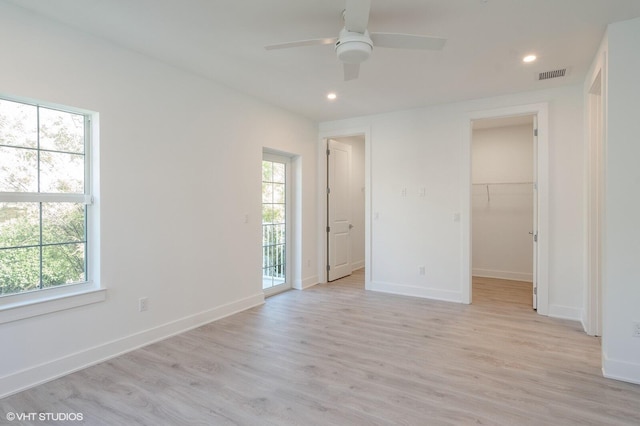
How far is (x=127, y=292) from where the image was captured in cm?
307

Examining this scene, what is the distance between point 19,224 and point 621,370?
14.9 ft

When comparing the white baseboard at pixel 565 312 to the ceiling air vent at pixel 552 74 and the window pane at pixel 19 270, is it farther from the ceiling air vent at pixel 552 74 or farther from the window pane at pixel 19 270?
the window pane at pixel 19 270

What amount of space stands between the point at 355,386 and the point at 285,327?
1.35 m

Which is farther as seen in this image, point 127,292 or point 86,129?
point 127,292

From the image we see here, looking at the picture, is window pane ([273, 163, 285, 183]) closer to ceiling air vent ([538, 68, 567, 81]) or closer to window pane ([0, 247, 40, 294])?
window pane ([0, 247, 40, 294])

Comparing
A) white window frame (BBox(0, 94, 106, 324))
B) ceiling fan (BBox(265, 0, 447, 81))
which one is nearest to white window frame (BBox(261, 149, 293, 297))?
white window frame (BBox(0, 94, 106, 324))

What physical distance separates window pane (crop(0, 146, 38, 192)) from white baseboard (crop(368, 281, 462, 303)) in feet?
13.9

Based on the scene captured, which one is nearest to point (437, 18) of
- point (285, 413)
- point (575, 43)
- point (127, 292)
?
point (575, 43)

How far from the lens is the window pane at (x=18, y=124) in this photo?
243cm

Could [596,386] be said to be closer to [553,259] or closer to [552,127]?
[553,259]

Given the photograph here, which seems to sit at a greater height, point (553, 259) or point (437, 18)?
point (437, 18)

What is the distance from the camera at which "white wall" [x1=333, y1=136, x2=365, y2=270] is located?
6766mm

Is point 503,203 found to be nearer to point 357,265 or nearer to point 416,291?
point 416,291

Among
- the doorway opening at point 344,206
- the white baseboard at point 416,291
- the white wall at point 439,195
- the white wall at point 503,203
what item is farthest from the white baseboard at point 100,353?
the white wall at point 503,203
